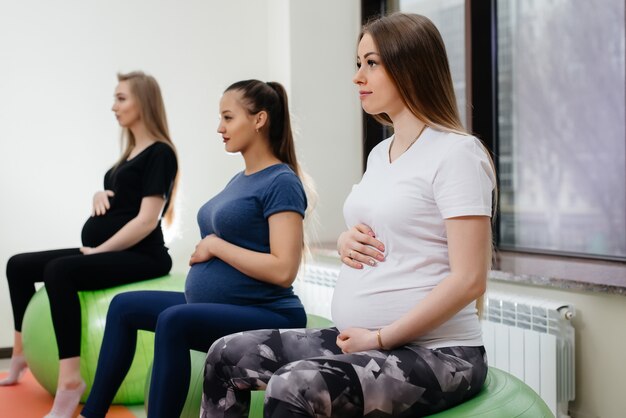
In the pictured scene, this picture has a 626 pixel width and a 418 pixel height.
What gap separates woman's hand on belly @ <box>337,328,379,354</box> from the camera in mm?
1370

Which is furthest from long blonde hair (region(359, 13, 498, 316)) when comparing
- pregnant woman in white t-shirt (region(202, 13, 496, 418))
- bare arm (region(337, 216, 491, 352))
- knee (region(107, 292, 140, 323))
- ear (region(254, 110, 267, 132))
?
knee (region(107, 292, 140, 323))

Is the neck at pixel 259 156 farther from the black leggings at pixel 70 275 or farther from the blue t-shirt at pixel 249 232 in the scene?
the black leggings at pixel 70 275

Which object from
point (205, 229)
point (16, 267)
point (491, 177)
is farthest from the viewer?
point (16, 267)

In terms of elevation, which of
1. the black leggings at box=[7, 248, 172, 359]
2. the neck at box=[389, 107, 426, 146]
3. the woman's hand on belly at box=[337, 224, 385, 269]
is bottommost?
the black leggings at box=[7, 248, 172, 359]

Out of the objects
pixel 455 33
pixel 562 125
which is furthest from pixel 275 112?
pixel 455 33

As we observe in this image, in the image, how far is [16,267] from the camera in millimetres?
2848

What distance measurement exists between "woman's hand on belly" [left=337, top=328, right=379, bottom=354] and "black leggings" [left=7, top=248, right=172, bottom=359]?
4.48 ft

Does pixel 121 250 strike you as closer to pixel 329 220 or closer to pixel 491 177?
pixel 329 220

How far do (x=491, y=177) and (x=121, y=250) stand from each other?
171cm

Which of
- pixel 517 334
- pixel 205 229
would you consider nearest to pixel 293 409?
pixel 205 229

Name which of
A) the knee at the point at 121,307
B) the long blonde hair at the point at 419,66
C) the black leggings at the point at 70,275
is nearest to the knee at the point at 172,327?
the knee at the point at 121,307

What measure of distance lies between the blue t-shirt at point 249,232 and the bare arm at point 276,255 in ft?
0.09

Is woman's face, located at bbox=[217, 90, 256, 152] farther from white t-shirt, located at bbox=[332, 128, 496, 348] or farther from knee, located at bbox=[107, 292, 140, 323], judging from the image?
white t-shirt, located at bbox=[332, 128, 496, 348]

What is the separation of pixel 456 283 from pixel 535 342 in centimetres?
95
